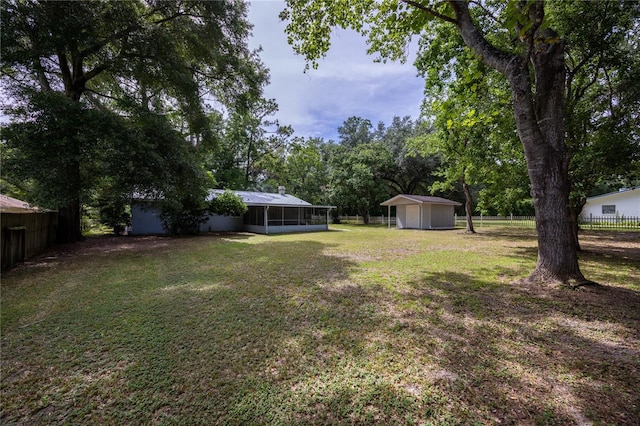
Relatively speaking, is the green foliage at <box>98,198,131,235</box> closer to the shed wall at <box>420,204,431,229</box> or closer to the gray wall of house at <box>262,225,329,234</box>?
the gray wall of house at <box>262,225,329,234</box>

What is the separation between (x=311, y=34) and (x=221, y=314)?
20.2ft

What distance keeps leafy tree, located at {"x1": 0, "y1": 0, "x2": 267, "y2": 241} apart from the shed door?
15119 mm

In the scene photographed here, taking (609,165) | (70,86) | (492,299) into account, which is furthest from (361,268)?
(70,86)

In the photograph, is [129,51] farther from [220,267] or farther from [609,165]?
[609,165]

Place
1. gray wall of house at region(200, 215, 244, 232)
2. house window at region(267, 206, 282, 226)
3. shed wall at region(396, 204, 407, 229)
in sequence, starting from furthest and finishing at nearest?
shed wall at region(396, 204, 407, 229), house window at region(267, 206, 282, 226), gray wall of house at region(200, 215, 244, 232)

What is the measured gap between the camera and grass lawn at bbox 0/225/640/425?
79.6 inches

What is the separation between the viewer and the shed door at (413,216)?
2133 cm

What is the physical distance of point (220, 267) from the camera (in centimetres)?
687

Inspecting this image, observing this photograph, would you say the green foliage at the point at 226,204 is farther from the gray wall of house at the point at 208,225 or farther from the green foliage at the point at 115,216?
the green foliage at the point at 115,216

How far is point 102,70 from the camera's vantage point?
10102 mm

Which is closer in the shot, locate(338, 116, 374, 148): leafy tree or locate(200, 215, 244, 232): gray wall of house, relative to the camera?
locate(200, 215, 244, 232): gray wall of house

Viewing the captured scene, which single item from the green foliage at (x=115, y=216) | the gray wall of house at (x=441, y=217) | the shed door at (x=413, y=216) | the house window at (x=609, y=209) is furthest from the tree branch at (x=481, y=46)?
the house window at (x=609, y=209)

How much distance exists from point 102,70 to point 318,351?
1311 cm

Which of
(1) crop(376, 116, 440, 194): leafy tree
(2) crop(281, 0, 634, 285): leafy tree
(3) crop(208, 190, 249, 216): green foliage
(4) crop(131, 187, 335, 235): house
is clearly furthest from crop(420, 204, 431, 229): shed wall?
(2) crop(281, 0, 634, 285): leafy tree
